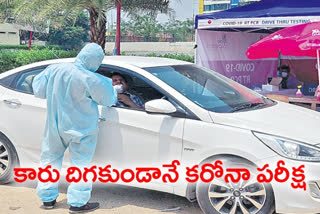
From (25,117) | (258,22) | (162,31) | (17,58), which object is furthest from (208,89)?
(162,31)

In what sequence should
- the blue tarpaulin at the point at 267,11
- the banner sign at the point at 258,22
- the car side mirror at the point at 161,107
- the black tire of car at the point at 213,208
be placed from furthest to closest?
the blue tarpaulin at the point at 267,11, the banner sign at the point at 258,22, the car side mirror at the point at 161,107, the black tire of car at the point at 213,208

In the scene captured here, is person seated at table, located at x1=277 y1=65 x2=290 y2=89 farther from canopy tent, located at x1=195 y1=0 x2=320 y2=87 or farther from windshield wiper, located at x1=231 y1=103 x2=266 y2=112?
windshield wiper, located at x1=231 y1=103 x2=266 y2=112

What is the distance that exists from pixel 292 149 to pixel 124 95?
5.74 ft

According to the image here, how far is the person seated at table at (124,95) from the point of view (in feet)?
14.1

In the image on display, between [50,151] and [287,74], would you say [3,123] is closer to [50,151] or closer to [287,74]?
[50,151]

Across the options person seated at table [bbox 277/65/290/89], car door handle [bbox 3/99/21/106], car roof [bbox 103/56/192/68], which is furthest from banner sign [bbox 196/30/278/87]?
car door handle [bbox 3/99/21/106]

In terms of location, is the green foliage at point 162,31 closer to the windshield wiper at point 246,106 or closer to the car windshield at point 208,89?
the car windshield at point 208,89

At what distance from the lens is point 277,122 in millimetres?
3881

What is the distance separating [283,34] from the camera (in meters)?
7.62

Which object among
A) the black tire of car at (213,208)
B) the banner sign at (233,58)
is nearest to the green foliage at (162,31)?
the banner sign at (233,58)

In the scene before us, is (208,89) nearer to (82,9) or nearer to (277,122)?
(277,122)

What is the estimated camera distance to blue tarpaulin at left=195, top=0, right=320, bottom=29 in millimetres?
8688

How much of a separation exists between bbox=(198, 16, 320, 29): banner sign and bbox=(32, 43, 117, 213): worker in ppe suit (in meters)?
5.38

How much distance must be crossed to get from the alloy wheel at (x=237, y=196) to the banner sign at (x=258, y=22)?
5.25m
